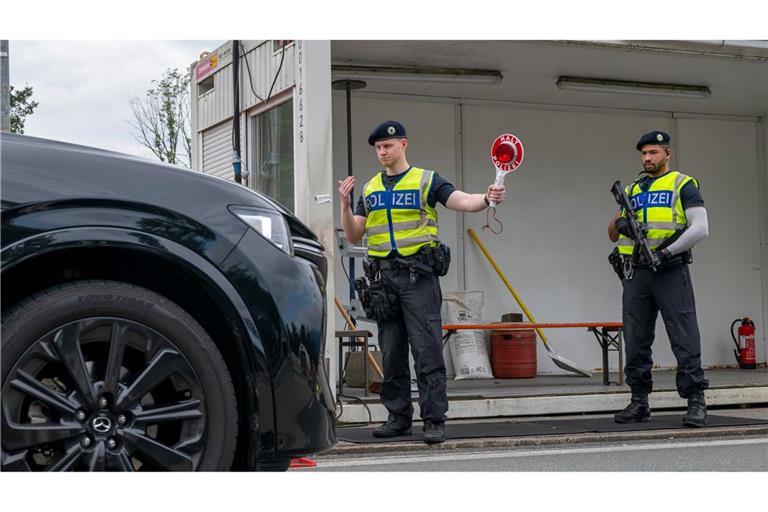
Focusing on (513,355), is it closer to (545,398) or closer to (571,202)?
(571,202)

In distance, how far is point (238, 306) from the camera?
3148 millimetres

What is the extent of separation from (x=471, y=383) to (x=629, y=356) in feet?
8.48

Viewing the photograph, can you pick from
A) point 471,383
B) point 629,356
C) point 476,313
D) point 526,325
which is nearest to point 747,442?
point 629,356

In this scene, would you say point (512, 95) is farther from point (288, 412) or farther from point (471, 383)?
point (288, 412)

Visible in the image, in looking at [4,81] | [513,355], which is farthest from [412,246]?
[513,355]

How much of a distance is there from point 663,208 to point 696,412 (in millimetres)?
1466

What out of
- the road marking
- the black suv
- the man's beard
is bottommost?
the road marking

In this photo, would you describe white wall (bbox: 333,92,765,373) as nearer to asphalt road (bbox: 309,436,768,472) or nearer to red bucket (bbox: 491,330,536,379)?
red bucket (bbox: 491,330,536,379)

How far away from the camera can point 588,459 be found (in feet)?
19.5

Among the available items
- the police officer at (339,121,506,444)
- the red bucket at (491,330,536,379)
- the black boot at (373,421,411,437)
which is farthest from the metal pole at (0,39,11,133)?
the red bucket at (491,330,536,379)

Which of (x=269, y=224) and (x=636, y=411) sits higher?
(x=269, y=224)

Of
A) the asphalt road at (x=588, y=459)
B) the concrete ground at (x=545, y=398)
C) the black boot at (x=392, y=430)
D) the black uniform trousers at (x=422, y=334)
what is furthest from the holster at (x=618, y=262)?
the black boot at (x=392, y=430)

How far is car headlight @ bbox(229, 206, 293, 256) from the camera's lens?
127 inches

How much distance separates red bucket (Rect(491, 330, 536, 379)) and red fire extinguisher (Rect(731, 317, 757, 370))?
2918 millimetres
